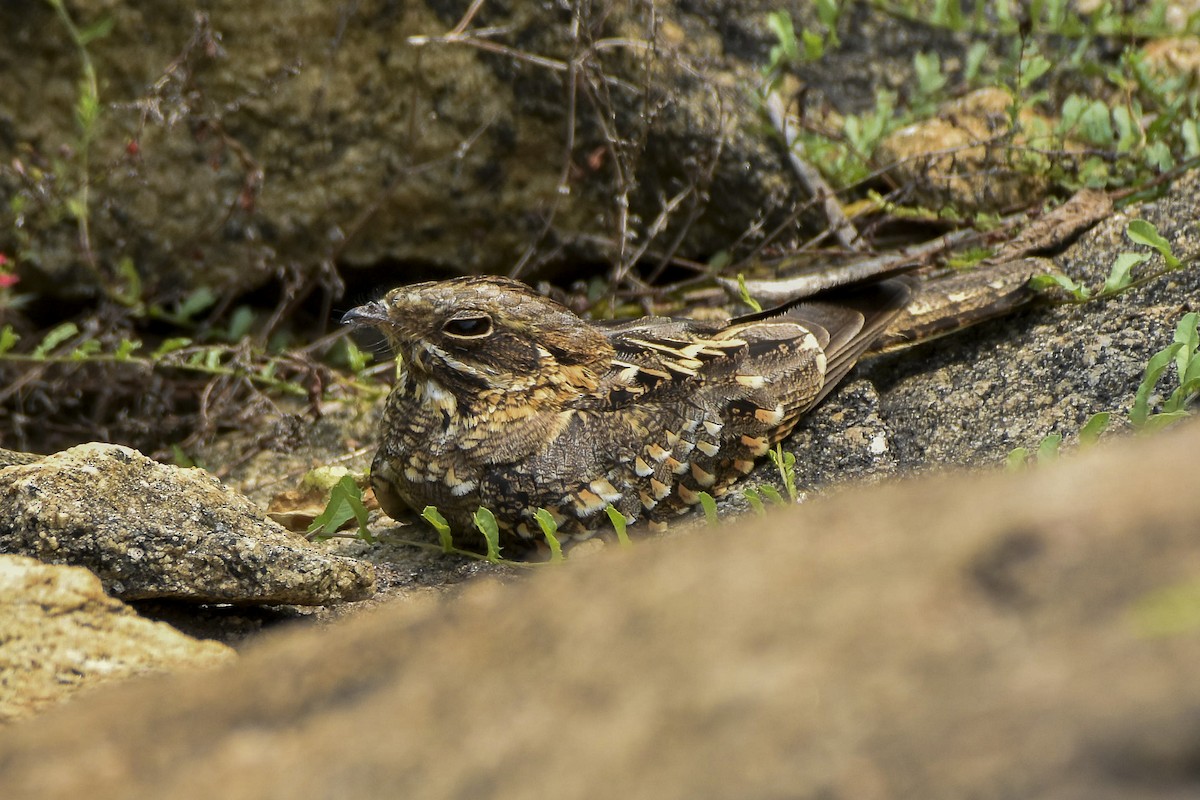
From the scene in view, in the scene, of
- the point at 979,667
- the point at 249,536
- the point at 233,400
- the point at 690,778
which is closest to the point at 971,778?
the point at 979,667

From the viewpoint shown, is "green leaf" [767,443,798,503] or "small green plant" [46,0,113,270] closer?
"green leaf" [767,443,798,503]

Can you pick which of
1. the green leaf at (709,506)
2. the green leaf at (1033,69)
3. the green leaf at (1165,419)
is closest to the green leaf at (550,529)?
the green leaf at (709,506)

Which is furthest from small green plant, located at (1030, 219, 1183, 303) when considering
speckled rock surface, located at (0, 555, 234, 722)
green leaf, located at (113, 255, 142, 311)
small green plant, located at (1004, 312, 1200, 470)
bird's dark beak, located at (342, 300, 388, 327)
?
green leaf, located at (113, 255, 142, 311)

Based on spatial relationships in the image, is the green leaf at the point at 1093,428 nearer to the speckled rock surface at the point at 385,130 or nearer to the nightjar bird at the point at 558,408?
the nightjar bird at the point at 558,408

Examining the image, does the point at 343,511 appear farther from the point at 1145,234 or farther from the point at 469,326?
the point at 1145,234

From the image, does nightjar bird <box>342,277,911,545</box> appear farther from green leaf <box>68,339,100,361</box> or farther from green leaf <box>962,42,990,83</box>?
green leaf <box>962,42,990,83</box>

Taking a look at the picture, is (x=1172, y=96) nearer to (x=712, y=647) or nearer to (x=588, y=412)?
(x=588, y=412)
